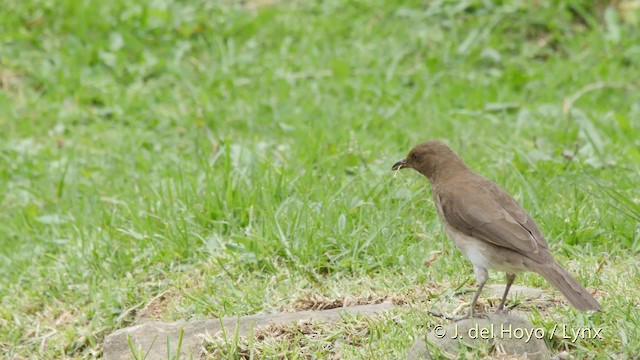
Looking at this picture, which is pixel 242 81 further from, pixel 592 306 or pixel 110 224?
pixel 592 306

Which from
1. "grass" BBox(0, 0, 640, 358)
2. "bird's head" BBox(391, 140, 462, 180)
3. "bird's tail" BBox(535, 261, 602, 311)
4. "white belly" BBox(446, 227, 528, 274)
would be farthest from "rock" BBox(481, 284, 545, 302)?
"bird's head" BBox(391, 140, 462, 180)

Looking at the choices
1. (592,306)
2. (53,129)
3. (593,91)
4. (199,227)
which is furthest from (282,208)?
(593,91)

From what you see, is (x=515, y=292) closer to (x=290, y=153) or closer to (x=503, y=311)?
(x=503, y=311)

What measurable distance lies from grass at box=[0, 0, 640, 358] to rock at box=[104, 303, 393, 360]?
5.9 inches

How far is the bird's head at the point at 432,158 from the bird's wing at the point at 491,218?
0.26 metres

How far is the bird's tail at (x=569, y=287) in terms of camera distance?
14.9 feet

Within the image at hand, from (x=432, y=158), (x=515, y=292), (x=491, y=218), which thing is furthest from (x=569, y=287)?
(x=432, y=158)

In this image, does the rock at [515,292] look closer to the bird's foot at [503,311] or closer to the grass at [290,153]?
the grass at [290,153]

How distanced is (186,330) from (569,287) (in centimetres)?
190

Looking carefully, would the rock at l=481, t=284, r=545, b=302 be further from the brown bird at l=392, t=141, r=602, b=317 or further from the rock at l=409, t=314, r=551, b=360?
the rock at l=409, t=314, r=551, b=360

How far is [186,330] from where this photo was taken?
5324mm

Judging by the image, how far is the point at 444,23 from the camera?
35.2ft

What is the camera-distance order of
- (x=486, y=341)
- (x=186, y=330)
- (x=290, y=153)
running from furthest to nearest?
(x=290, y=153), (x=186, y=330), (x=486, y=341)

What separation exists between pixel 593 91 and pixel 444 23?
5.89ft
